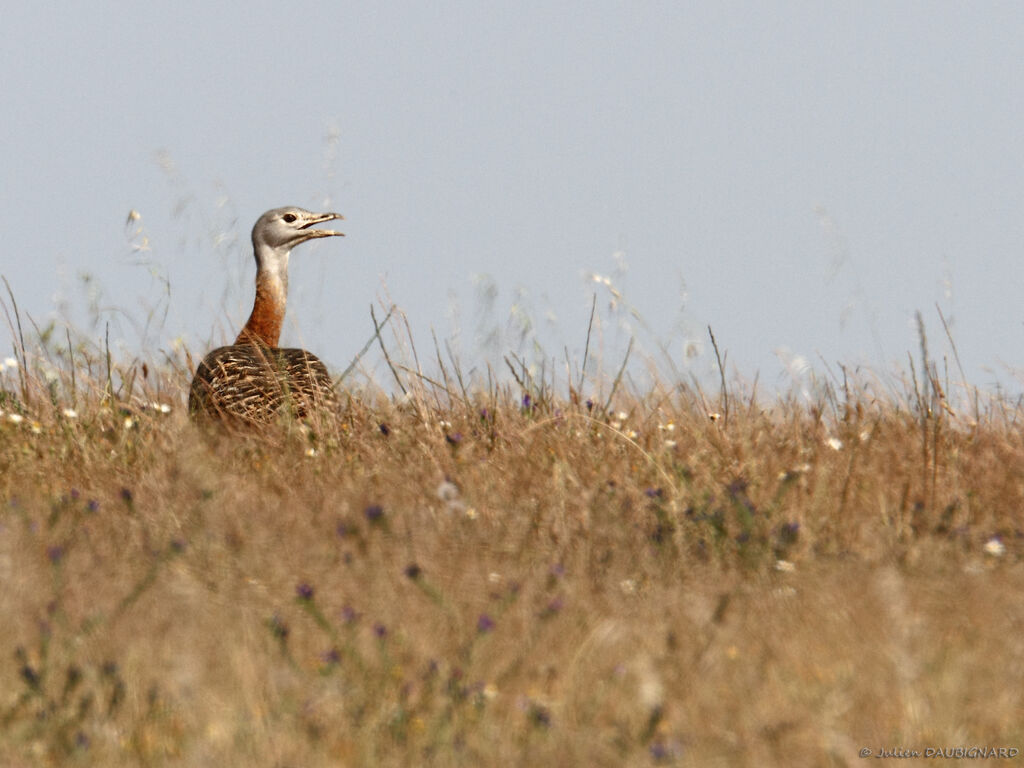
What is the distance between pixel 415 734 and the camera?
2463 millimetres

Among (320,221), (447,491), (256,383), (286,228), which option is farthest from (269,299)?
(447,491)

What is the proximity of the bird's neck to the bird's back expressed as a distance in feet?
2.55

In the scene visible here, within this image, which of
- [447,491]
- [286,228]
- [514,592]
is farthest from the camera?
[286,228]

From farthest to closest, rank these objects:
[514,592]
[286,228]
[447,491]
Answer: [286,228] < [447,491] < [514,592]

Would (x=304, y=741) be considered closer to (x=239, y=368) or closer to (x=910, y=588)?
(x=910, y=588)

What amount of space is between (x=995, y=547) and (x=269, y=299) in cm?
520

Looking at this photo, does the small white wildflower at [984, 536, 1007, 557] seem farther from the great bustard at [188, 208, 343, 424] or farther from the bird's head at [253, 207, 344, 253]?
the bird's head at [253, 207, 344, 253]

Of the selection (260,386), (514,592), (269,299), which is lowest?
(514,592)

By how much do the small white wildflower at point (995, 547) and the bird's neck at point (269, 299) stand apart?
175 inches

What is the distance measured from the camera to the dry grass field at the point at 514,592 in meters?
2.46

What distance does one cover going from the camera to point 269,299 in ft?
25.5

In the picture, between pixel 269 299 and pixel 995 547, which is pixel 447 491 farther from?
pixel 269 299

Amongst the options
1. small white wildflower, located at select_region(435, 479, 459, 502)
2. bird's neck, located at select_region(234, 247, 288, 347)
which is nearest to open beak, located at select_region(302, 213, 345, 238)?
bird's neck, located at select_region(234, 247, 288, 347)

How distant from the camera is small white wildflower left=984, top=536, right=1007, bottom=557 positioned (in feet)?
11.7
